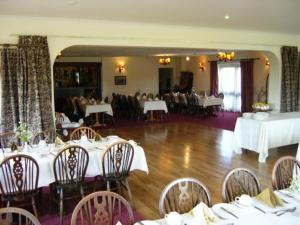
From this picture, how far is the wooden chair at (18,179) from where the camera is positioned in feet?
12.1

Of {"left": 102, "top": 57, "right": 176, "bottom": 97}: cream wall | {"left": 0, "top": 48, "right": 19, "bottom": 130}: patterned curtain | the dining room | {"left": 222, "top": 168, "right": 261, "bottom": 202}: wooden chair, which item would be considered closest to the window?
the dining room

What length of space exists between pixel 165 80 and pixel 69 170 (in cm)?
1476

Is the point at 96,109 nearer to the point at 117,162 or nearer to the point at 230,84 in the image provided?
the point at 230,84

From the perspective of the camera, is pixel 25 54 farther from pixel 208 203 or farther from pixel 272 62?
pixel 272 62

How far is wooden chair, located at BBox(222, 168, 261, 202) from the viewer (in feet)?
9.50

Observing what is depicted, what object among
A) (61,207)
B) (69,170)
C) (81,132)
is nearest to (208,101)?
(81,132)

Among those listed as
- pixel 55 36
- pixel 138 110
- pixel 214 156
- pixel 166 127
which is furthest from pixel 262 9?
pixel 138 110

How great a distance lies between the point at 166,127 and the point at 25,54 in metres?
6.12

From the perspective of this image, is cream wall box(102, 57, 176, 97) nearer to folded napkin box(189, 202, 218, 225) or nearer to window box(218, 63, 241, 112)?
window box(218, 63, 241, 112)

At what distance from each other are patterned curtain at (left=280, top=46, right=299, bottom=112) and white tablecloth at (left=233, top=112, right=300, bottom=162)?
93.8 inches

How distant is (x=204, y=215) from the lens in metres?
2.32

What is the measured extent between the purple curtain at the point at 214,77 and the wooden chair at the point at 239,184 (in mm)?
13023

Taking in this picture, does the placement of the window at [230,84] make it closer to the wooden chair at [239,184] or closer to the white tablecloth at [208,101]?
the white tablecloth at [208,101]

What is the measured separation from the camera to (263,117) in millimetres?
6867
